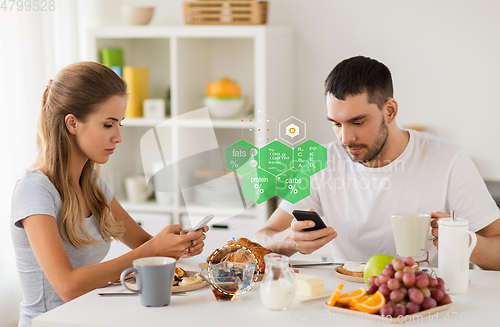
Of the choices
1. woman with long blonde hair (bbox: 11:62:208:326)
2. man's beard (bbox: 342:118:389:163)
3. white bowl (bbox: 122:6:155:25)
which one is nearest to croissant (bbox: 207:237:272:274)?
woman with long blonde hair (bbox: 11:62:208:326)

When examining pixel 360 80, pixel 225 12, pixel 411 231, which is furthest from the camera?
pixel 225 12

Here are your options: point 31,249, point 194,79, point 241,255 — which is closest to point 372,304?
point 241,255

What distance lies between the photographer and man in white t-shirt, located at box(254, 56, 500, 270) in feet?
5.30

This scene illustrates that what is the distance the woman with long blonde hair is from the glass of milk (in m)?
0.34

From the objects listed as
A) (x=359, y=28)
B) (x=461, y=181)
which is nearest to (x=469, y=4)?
(x=359, y=28)

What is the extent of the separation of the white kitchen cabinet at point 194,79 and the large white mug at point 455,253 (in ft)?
4.79

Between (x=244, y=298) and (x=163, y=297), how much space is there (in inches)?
6.9

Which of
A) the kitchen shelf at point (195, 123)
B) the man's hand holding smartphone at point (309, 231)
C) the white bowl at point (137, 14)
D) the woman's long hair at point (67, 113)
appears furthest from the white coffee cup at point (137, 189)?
the man's hand holding smartphone at point (309, 231)

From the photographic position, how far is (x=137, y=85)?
272cm

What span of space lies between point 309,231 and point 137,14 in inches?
70.2

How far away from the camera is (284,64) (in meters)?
2.64

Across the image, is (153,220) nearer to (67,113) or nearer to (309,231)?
(67,113)

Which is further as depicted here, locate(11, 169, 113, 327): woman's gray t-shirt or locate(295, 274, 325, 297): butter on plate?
locate(11, 169, 113, 327): woman's gray t-shirt
